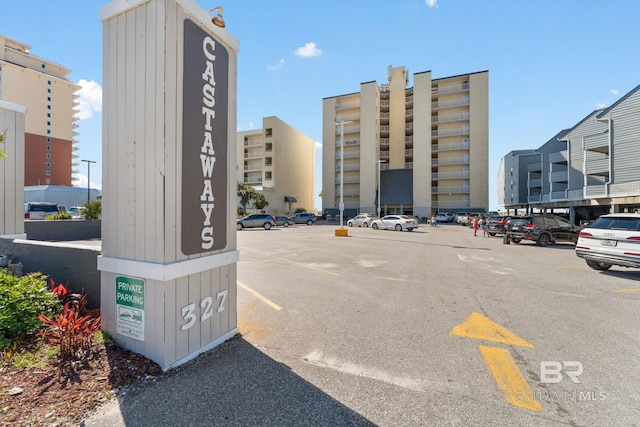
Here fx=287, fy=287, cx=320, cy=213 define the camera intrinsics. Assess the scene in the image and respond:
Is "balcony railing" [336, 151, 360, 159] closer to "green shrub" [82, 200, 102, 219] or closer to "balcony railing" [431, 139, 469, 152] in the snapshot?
"balcony railing" [431, 139, 469, 152]

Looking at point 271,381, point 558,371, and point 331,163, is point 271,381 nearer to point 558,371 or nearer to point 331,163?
point 558,371

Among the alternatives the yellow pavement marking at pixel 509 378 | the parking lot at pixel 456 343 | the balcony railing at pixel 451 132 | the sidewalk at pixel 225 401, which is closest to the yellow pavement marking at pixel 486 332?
the parking lot at pixel 456 343

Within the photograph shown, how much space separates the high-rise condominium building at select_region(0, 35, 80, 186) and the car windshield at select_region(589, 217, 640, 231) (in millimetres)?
100264

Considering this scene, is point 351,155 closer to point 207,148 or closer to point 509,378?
point 207,148

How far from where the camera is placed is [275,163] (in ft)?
187

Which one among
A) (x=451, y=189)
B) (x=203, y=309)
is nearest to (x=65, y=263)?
(x=203, y=309)

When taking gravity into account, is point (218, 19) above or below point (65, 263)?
above

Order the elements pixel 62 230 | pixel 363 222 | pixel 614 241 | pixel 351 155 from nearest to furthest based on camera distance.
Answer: pixel 614 241 → pixel 62 230 → pixel 363 222 → pixel 351 155

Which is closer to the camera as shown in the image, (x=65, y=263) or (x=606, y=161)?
(x=65, y=263)

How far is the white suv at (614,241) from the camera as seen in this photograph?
24.8 ft

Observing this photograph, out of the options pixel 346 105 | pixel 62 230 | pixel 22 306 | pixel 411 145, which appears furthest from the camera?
pixel 346 105

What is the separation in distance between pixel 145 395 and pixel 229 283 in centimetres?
151

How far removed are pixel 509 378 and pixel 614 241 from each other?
7.89m

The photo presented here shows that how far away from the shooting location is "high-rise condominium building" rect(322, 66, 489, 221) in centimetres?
4866
